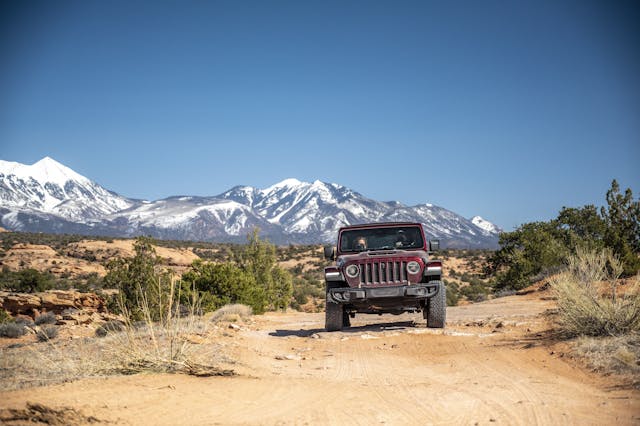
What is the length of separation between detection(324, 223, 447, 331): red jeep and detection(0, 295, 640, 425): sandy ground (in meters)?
1.61

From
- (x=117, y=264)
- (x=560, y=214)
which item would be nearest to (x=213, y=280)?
(x=117, y=264)

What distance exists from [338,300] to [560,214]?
3172cm

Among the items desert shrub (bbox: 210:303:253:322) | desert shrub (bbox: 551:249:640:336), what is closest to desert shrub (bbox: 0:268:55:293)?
desert shrub (bbox: 210:303:253:322)

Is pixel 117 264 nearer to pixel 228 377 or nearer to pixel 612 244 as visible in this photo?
pixel 228 377

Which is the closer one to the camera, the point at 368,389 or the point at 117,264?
the point at 368,389

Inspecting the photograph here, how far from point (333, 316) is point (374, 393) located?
5.66m

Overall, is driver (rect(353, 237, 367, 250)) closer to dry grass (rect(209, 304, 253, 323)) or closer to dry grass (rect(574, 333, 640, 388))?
dry grass (rect(209, 304, 253, 323))

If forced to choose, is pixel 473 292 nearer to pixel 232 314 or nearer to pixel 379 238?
pixel 232 314

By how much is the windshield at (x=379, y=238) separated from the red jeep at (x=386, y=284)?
236mm

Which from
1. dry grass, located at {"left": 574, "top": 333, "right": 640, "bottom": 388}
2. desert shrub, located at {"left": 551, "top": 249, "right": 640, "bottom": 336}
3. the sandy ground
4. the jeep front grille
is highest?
the jeep front grille

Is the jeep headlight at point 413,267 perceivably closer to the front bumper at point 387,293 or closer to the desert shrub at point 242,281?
the front bumper at point 387,293

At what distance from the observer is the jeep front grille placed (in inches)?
416

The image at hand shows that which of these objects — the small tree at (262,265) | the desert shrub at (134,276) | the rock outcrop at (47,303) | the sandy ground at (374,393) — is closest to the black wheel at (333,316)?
the sandy ground at (374,393)

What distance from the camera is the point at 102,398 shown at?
16.4ft
